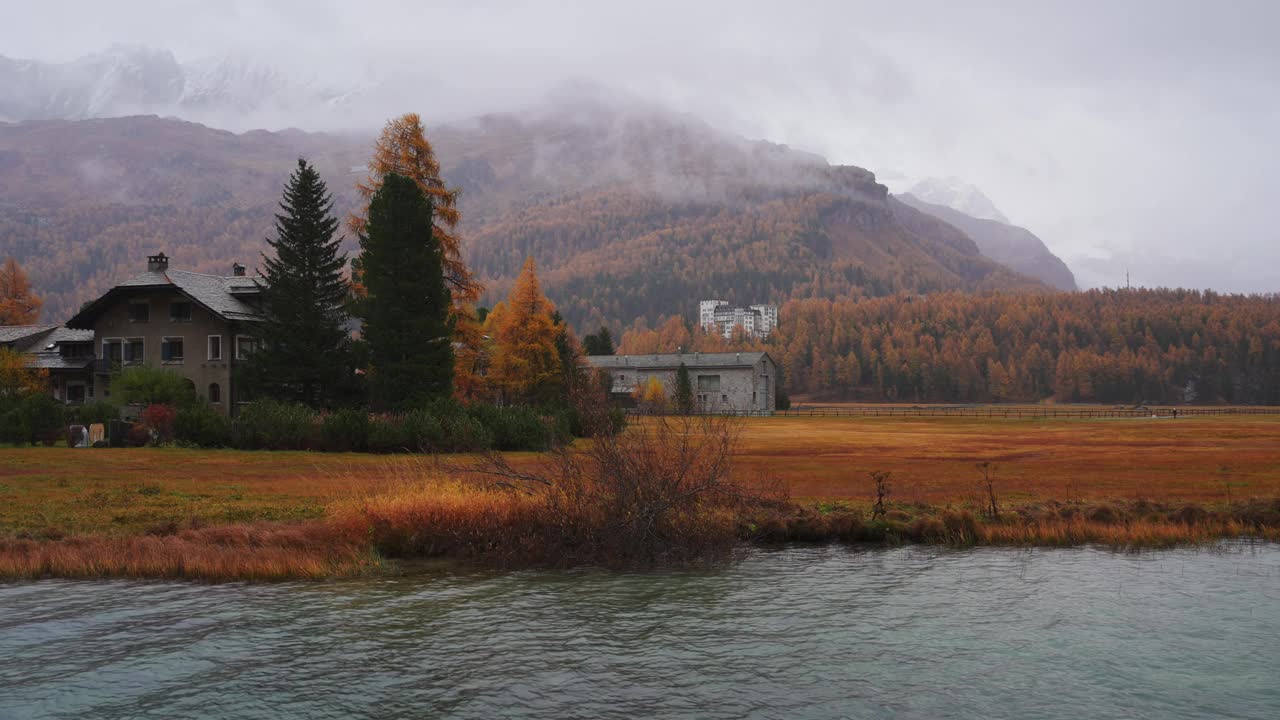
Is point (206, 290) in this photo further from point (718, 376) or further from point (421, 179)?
point (718, 376)

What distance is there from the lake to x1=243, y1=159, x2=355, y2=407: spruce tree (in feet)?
111

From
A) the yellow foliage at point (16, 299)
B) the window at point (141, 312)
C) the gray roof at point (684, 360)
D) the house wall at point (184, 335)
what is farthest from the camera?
the gray roof at point (684, 360)

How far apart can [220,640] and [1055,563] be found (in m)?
16.5

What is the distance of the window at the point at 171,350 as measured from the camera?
6419 centimetres

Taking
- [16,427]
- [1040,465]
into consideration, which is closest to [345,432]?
[16,427]

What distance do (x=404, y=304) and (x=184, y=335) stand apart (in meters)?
24.4

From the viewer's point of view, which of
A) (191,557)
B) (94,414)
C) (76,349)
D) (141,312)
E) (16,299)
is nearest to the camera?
(191,557)

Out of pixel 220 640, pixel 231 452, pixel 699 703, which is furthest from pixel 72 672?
pixel 231 452

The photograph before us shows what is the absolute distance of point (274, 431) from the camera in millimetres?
42156

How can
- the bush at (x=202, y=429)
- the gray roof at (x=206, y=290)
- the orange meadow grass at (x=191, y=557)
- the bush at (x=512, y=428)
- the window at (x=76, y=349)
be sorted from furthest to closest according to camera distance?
1. the window at (x=76, y=349)
2. the gray roof at (x=206, y=290)
3. the bush at (x=512, y=428)
4. the bush at (x=202, y=429)
5. the orange meadow grass at (x=191, y=557)

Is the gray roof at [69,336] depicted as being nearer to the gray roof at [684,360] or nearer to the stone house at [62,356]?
the stone house at [62,356]

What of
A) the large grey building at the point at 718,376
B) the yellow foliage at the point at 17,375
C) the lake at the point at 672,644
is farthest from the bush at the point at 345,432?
the large grey building at the point at 718,376

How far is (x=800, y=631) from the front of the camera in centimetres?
1470

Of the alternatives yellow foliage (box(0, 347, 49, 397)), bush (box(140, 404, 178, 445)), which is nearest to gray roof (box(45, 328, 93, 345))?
yellow foliage (box(0, 347, 49, 397))
